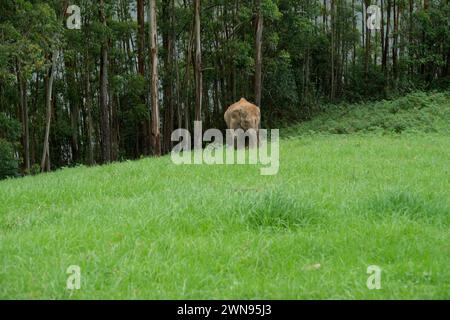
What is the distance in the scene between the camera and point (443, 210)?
6.25m

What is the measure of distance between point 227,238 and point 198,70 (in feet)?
50.8

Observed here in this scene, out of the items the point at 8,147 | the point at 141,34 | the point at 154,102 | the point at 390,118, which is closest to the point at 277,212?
the point at 154,102

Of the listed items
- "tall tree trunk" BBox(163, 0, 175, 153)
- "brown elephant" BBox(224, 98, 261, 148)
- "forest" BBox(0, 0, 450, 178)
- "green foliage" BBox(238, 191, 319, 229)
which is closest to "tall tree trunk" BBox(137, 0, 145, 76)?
"forest" BBox(0, 0, 450, 178)

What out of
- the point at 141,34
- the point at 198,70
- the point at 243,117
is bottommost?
the point at 243,117

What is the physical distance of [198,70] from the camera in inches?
797

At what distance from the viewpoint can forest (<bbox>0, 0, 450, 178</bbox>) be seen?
22.8m

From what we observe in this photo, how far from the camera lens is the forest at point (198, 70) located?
22781 mm

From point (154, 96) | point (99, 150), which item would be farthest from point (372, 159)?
point (99, 150)

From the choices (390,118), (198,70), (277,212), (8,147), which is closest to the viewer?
(277,212)

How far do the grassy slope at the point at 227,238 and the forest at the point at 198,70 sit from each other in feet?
43.6

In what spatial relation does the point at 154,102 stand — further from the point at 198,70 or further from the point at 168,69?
the point at 168,69

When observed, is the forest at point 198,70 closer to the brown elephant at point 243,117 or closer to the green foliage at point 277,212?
the brown elephant at point 243,117
